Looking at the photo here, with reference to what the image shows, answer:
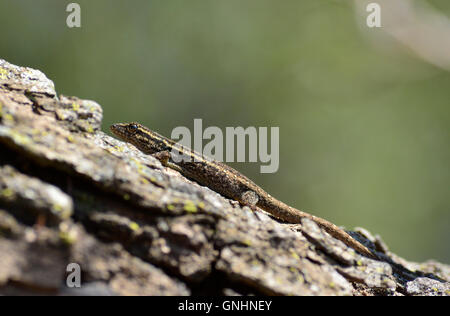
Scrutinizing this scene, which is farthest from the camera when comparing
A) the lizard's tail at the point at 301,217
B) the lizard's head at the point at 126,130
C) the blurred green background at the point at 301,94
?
the blurred green background at the point at 301,94

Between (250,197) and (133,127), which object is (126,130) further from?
(250,197)

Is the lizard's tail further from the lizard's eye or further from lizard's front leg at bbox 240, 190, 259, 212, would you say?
the lizard's eye

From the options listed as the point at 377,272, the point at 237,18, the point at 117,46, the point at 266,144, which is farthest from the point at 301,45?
the point at 377,272

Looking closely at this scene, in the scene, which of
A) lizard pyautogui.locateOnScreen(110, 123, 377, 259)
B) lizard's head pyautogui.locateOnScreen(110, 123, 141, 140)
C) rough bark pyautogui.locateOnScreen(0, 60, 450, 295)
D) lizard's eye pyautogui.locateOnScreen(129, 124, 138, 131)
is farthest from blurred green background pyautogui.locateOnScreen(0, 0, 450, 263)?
rough bark pyautogui.locateOnScreen(0, 60, 450, 295)

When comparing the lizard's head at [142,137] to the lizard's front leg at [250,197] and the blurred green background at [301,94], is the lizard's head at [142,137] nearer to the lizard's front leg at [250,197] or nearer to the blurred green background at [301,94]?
the lizard's front leg at [250,197]

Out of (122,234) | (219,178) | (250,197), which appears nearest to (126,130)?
(219,178)

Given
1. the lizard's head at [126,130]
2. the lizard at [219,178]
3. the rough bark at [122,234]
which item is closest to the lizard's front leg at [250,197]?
the lizard at [219,178]
